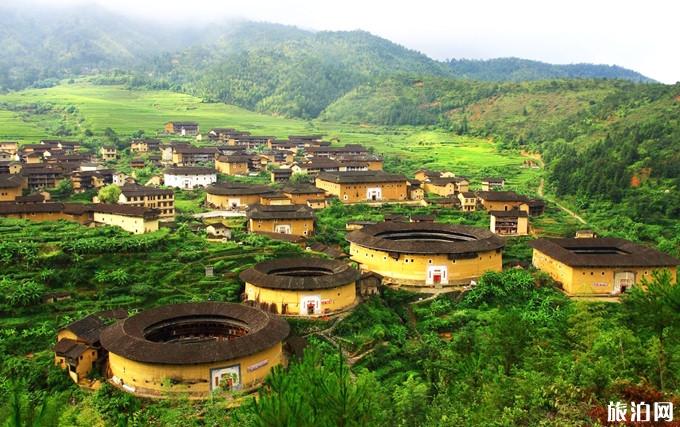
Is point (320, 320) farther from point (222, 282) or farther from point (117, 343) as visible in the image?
point (117, 343)

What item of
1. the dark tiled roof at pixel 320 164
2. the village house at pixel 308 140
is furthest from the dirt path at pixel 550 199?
the village house at pixel 308 140

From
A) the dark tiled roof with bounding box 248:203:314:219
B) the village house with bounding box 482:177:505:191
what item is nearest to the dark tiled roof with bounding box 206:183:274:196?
the dark tiled roof with bounding box 248:203:314:219

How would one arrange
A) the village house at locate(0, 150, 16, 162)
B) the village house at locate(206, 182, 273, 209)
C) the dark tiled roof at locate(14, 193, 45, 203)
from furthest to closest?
the village house at locate(0, 150, 16, 162) → the village house at locate(206, 182, 273, 209) → the dark tiled roof at locate(14, 193, 45, 203)

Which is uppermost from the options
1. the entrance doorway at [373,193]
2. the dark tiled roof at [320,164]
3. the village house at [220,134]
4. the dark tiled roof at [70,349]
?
the village house at [220,134]

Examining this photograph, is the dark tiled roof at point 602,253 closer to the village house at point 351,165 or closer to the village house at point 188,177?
the village house at point 351,165

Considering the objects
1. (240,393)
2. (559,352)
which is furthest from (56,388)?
(559,352)

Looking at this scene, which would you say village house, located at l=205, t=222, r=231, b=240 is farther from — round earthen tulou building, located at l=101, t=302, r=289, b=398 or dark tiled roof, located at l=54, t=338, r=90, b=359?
dark tiled roof, located at l=54, t=338, r=90, b=359
